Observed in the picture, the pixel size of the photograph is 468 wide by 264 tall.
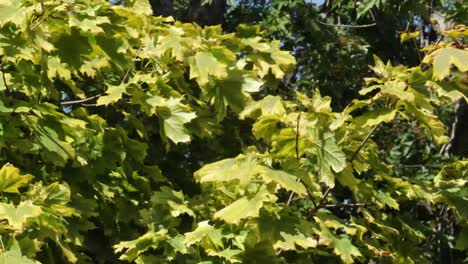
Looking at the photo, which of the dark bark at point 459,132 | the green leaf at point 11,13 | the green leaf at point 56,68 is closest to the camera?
the green leaf at point 11,13

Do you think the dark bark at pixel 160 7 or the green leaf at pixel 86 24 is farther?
the dark bark at pixel 160 7

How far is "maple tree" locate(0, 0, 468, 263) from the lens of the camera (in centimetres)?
283

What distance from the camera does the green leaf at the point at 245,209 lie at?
275 cm

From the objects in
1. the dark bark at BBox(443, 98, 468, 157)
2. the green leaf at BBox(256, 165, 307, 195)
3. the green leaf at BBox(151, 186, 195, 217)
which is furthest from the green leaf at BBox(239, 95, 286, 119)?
the dark bark at BBox(443, 98, 468, 157)

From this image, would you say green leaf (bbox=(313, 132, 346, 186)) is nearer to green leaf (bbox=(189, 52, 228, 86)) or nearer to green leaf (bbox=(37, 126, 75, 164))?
green leaf (bbox=(189, 52, 228, 86))

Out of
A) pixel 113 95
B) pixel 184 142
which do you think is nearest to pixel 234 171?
pixel 184 142

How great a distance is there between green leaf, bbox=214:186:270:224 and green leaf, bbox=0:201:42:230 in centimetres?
64

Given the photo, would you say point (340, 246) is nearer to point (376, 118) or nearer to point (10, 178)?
point (376, 118)

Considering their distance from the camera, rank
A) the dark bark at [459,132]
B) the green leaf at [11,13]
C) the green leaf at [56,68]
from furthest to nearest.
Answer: the dark bark at [459,132] < the green leaf at [56,68] < the green leaf at [11,13]

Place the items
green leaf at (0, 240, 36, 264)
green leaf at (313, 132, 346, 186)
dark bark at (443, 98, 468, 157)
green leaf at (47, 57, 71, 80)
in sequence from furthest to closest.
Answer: dark bark at (443, 98, 468, 157)
green leaf at (47, 57, 71, 80)
green leaf at (313, 132, 346, 186)
green leaf at (0, 240, 36, 264)

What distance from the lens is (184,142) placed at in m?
3.58

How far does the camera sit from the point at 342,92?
25.5 feet

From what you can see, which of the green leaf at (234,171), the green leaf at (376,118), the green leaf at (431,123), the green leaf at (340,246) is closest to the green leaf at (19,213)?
the green leaf at (234,171)

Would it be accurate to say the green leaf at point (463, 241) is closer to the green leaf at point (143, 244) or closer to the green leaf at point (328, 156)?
the green leaf at point (328, 156)
